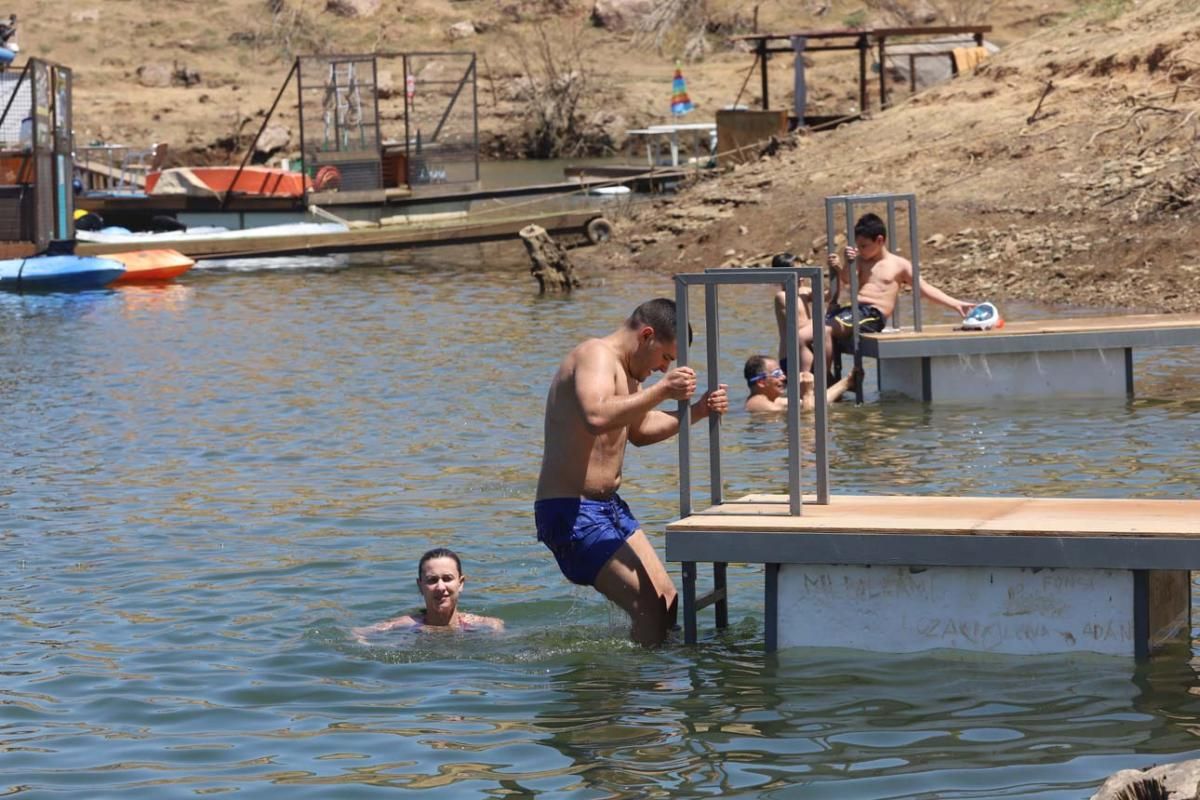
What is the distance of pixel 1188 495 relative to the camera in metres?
10.7

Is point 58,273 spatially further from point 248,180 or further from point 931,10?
point 931,10

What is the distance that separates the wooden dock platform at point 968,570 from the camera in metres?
6.90

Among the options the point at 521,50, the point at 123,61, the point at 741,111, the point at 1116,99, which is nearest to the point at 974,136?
the point at 1116,99

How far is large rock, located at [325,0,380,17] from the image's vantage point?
53.5 m

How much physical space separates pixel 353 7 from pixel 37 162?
28281 millimetres

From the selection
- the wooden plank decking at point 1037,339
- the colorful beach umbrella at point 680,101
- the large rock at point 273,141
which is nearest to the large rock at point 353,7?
the large rock at point 273,141

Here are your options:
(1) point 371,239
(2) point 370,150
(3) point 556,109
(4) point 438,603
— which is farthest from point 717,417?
(3) point 556,109

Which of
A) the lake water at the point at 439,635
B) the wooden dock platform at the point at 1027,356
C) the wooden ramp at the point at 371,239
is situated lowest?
the lake water at the point at 439,635

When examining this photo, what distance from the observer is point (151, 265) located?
26.6m

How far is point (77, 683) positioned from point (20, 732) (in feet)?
2.10

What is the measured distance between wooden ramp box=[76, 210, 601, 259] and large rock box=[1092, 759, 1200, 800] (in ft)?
80.0

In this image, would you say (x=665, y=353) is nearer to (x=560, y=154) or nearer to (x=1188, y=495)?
(x=1188, y=495)

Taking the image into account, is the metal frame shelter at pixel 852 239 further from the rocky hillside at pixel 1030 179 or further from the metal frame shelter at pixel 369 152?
the metal frame shelter at pixel 369 152

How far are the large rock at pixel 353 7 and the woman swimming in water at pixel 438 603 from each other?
154 ft
